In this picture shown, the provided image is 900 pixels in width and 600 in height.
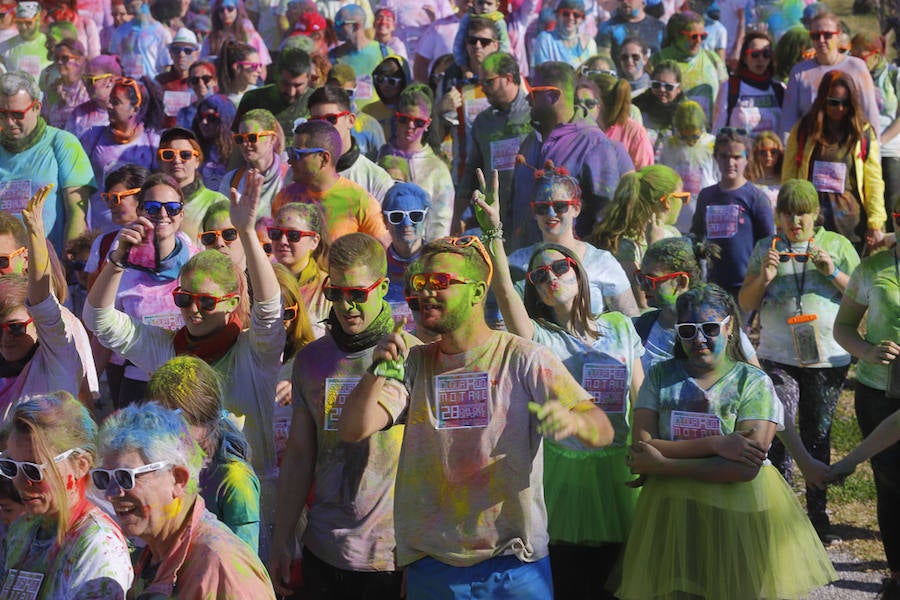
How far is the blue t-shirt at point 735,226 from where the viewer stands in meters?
8.46

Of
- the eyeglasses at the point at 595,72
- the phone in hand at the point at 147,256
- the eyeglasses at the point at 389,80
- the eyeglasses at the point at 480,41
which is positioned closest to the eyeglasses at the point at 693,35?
the eyeglasses at the point at 595,72

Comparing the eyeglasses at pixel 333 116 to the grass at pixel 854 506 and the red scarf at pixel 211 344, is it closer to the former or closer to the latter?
the red scarf at pixel 211 344

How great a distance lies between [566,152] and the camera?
807cm

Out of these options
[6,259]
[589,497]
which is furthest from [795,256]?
[6,259]

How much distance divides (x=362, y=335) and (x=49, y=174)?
413 cm

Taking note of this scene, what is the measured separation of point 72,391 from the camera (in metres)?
5.44

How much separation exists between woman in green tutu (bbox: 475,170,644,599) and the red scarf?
1.11 m

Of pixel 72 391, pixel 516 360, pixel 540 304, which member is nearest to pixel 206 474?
pixel 516 360

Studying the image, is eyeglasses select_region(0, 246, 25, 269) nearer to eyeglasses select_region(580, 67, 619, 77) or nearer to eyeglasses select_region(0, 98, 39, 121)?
eyeglasses select_region(0, 98, 39, 121)

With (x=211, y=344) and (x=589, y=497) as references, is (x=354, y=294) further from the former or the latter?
(x=589, y=497)

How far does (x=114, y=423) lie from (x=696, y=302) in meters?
2.31

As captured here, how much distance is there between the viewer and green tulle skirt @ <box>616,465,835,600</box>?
4.95m

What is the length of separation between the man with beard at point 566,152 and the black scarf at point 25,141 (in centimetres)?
293

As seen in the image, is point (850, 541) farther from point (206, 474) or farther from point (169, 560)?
point (169, 560)
